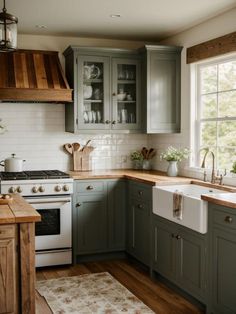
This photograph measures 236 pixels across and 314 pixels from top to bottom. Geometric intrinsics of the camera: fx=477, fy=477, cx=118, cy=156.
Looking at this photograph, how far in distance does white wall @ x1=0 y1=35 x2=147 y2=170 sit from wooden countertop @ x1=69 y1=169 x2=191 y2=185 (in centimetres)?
37

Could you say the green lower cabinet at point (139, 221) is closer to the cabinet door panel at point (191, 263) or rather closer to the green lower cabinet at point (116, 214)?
the green lower cabinet at point (116, 214)

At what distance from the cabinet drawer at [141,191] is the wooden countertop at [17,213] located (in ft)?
5.49

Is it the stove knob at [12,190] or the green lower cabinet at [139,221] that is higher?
the stove knob at [12,190]

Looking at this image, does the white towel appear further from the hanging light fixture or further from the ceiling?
the hanging light fixture

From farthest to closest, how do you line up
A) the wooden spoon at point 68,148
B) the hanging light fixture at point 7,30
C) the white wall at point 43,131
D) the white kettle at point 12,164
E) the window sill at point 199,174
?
the wooden spoon at point 68,148, the white wall at point 43,131, the white kettle at point 12,164, the window sill at point 199,174, the hanging light fixture at point 7,30

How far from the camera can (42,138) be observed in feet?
19.6

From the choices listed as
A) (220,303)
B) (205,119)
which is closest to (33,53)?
(205,119)

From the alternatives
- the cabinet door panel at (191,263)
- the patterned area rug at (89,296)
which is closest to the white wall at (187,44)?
the cabinet door panel at (191,263)

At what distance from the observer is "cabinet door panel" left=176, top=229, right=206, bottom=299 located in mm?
4031

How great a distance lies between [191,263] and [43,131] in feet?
8.85

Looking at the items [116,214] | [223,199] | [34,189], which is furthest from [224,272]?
[34,189]

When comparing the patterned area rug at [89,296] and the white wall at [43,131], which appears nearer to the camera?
the patterned area rug at [89,296]

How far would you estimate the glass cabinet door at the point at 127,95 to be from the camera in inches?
231

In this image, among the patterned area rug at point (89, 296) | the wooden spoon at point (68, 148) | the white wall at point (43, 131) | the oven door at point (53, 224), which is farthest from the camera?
the wooden spoon at point (68, 148)
